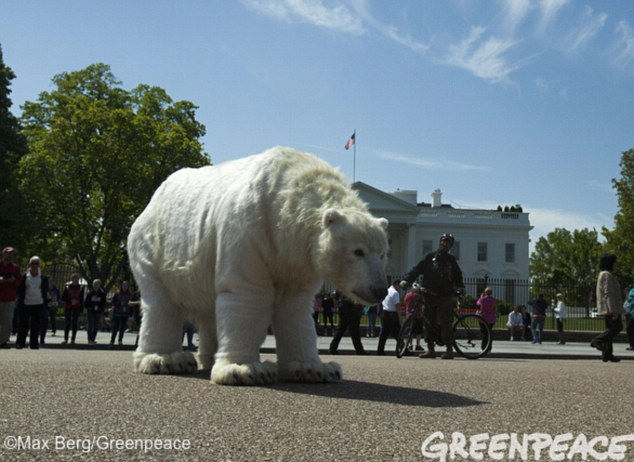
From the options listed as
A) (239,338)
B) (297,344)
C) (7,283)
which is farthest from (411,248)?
(239,338)

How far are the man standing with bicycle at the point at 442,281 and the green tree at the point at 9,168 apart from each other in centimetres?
2541

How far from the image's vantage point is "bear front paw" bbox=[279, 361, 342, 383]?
18.4ft

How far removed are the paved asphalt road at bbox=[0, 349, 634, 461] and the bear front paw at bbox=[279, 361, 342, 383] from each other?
0.14 m

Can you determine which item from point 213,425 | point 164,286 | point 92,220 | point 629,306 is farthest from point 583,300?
point 213,425

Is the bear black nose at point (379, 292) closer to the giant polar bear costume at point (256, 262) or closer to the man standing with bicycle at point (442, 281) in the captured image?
the giant polar bear costume at point (256, 262)

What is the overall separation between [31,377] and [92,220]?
3303 cm

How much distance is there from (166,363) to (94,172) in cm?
3143

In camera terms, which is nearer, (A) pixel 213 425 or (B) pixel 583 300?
(A) pixel 213 425

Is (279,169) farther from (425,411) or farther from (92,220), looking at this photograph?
(92,220)

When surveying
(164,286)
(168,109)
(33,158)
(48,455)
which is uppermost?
(168,109)

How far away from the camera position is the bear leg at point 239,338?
5164 millimetres

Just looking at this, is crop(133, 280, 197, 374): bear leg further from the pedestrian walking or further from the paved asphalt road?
the pedestrian walking

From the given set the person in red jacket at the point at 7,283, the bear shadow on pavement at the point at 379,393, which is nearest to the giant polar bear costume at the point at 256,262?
the bear shadow on pavement at the point at 379,393

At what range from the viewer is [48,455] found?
115 inches
